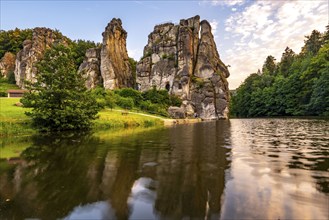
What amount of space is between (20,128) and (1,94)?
150ft

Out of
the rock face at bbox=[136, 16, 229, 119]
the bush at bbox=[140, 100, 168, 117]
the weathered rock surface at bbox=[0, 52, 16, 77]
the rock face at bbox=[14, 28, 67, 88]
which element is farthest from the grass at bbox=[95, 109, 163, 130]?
the weathered rock surface at bbox=[0, 52, 16, 77]

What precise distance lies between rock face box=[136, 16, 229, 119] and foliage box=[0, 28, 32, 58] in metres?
60.9

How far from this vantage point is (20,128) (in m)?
26.6

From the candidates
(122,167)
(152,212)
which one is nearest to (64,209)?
(152,212)

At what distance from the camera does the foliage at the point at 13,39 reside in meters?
110

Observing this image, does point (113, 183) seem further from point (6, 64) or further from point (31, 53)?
point (6, 64)

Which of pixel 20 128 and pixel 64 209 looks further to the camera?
pixel 20 128

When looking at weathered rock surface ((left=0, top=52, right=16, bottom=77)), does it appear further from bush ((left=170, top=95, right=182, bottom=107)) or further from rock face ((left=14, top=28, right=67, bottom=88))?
bush ((left=170, top=95, right=182, bottom=107))

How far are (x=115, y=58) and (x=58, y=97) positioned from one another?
67290 mm

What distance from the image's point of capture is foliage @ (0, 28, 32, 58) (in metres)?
110

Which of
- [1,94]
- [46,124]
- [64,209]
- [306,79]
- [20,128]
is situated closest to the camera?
[64,209]

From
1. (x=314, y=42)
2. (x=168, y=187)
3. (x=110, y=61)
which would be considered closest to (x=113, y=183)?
(x=168, y=187)

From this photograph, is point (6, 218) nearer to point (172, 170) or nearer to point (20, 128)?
point (172, 170)

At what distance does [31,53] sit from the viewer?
93562 millimetres
